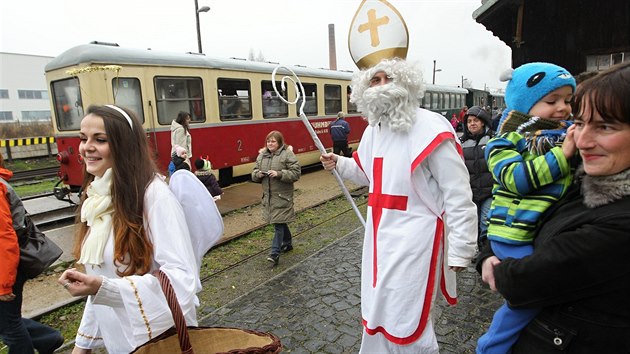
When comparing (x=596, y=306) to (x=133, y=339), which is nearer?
(x=596, y=306)

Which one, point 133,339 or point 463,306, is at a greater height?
point 133,339

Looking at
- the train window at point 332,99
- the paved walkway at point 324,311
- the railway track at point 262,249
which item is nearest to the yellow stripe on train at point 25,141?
the train window at point 332,99

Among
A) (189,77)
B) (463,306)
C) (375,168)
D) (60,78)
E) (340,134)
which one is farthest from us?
(340,134)

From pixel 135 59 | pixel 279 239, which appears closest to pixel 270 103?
pixel 135 59

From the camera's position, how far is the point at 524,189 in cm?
145

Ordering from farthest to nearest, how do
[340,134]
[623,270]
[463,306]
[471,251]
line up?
1. [340,134]
2. [463,306]
3. [471,251]
4. [623,270]

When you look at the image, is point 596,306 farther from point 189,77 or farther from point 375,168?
point 189,77

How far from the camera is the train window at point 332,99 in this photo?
13.3 m

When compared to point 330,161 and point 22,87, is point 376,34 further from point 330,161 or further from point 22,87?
point 22,87

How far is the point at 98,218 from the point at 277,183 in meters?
3.65

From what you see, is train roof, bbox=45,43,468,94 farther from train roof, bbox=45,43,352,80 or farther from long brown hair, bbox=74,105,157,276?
long brown hair, bbox=74,105,157,276

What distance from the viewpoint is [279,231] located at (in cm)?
538

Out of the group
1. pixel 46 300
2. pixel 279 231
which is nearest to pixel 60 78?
pixel 46 300

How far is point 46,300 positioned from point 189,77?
5.73 m
